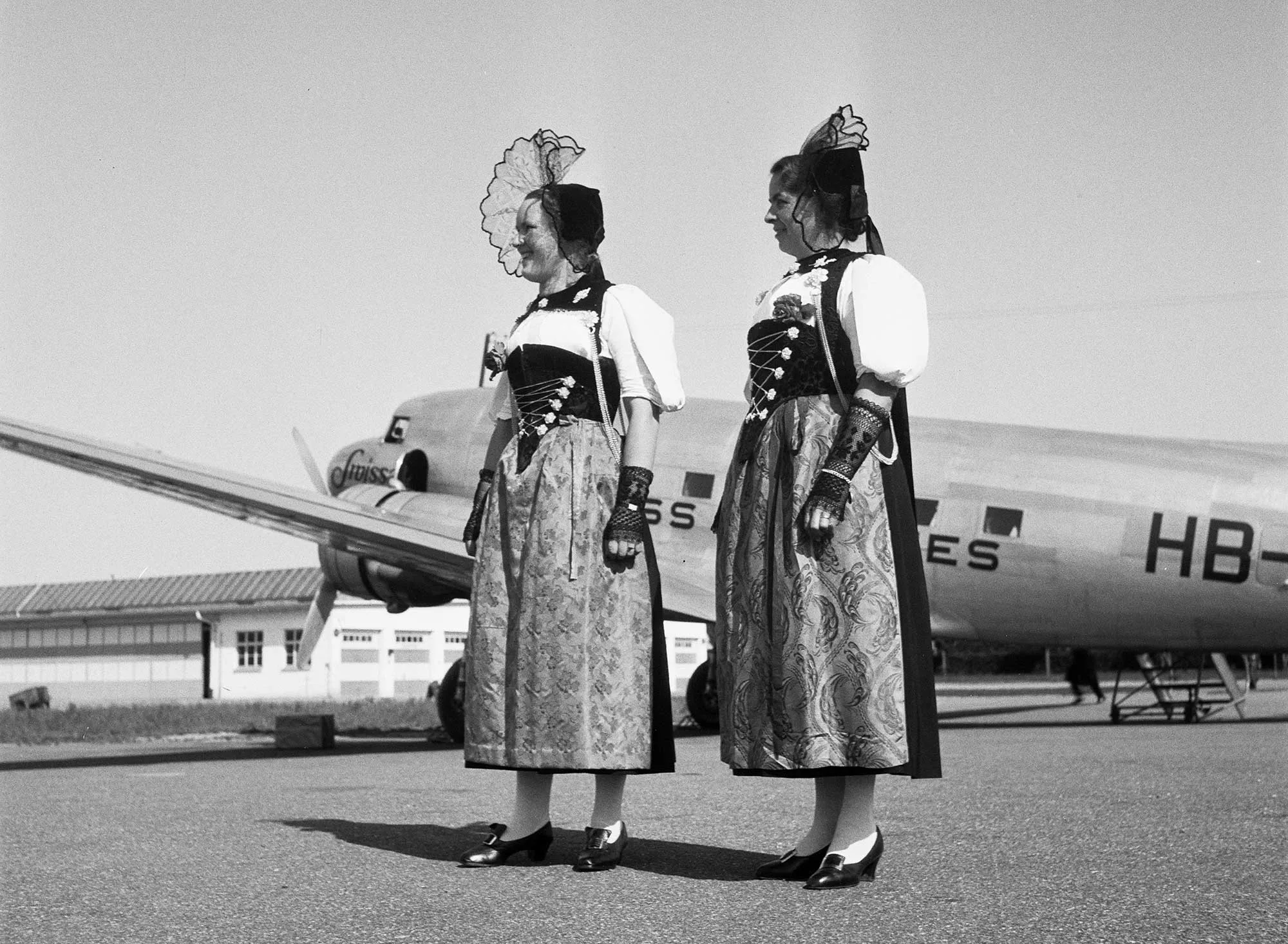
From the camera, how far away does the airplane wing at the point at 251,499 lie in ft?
39.2

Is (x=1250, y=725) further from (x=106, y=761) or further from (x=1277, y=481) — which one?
(x=106, y=761)

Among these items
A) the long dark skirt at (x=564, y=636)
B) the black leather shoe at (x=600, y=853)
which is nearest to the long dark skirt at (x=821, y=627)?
the long dark skirt at (x=564, y=636)

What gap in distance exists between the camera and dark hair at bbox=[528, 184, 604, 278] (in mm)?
5801

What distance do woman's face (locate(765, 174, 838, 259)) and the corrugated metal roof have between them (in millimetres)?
50025

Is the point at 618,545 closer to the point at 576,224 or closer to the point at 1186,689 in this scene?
the point at 576,224

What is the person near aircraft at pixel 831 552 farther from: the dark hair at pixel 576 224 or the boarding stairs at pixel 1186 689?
the boarding stairs at pixel 1186 689

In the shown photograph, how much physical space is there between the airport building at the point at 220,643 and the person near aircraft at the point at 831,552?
154 feet

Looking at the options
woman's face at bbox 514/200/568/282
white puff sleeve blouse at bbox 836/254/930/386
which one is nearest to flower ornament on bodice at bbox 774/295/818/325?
white puff sleeve blouse at bbox 836/254/930/386

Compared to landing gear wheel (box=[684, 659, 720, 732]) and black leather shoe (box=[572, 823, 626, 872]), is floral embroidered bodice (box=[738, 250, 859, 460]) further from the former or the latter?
landing gear wheel (box=[684, 659, 720, 732])

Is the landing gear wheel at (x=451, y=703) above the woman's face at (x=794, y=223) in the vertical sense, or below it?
below

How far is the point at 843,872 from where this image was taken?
457 cm

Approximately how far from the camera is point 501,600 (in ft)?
17.9

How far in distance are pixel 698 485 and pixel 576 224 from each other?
1119 centimetres

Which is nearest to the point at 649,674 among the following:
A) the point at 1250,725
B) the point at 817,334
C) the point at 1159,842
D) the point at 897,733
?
the point at 897,733
